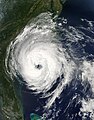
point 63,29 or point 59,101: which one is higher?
point 63,29

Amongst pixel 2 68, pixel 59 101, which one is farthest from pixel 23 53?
pixel 59 101

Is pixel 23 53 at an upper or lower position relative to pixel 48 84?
upper

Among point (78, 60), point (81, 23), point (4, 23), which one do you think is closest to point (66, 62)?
point (78, 60)

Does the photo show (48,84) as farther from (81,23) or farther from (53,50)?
(81,23)

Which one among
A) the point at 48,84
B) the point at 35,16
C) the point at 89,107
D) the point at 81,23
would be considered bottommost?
the point at 89,107

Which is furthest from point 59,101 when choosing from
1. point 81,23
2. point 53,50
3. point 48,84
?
point 81,23

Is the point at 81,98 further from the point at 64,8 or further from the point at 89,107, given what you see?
the point at 64,8

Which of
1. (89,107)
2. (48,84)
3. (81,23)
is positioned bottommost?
(89,107)

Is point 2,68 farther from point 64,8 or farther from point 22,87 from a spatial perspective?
point 64,8
